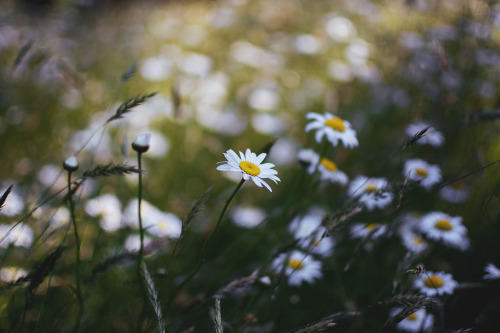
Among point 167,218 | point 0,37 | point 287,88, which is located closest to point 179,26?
point 287,88

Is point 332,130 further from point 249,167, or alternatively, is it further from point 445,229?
point 445,229

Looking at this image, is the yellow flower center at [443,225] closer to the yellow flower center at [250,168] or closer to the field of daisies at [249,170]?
the field of daisies at [249,170]

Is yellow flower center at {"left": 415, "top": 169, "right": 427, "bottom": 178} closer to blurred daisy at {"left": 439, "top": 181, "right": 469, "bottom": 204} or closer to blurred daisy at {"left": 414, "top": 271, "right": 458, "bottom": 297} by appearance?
blurred daisy at {"left": 439, "top": 181, "right": 469, "bottom": 204}

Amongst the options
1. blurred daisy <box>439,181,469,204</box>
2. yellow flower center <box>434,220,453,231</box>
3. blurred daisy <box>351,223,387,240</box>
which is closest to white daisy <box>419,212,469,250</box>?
yellow flower center <box>434,220,453,231</box>

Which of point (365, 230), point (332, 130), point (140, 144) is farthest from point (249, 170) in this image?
point (365, 230)

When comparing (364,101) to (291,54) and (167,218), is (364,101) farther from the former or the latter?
(167,218)

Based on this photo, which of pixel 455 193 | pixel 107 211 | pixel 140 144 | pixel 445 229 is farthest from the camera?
pixel 455 193
